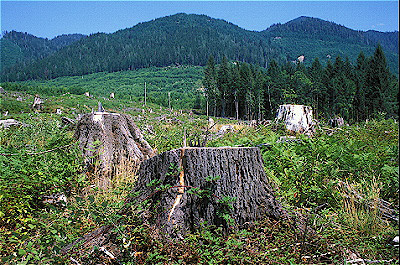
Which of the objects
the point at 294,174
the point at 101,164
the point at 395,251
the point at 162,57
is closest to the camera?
the point at 395,251

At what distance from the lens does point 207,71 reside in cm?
5400

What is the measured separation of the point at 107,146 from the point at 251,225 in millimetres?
3717

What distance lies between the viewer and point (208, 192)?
3.39 m

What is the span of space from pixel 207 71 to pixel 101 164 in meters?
50.0

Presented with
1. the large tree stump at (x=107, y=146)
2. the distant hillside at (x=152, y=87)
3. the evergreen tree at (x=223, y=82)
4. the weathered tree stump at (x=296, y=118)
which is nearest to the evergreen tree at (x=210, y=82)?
the evergreen tree at (x=223, y=82)

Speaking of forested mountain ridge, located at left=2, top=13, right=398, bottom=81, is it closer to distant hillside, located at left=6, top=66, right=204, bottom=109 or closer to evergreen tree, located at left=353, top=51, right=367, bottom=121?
distant hillside, located at left=6, top=66, right=204, bottom=109

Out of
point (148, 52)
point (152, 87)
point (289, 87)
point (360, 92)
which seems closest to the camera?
point (360, 92)

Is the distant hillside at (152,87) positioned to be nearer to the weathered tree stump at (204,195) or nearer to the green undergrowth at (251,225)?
the green undergrowth at (251,225)

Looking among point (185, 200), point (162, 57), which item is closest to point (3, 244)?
point (185, 200)

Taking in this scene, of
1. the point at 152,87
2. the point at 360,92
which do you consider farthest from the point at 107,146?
the point at 152,87

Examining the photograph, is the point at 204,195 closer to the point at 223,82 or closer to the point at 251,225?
the point at 251,225

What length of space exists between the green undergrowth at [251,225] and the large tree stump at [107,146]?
0.28m

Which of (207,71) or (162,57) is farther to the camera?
(162,57)

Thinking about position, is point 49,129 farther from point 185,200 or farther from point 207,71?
point 207,71
